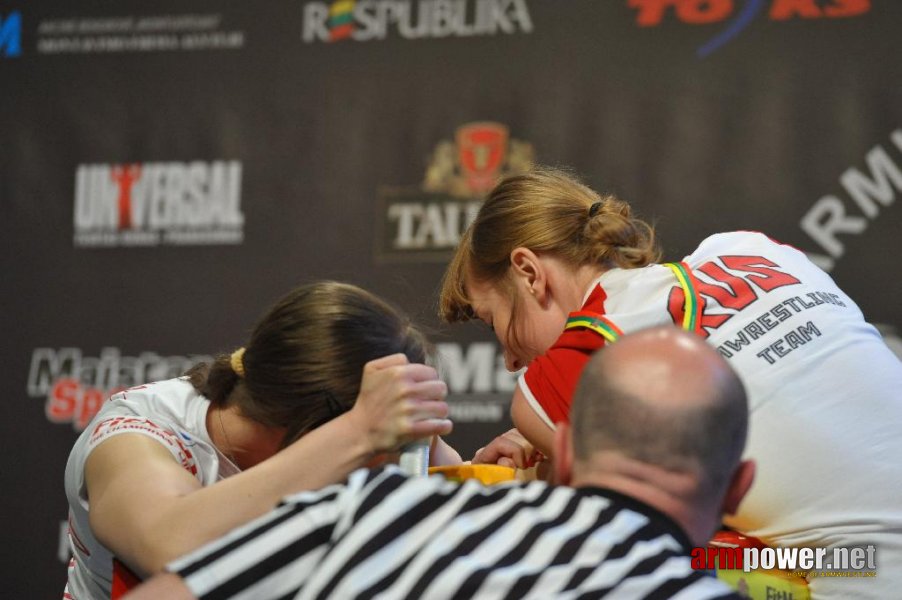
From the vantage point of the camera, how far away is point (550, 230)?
77.5 inches

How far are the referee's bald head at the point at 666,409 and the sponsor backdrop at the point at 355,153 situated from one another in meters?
2.20

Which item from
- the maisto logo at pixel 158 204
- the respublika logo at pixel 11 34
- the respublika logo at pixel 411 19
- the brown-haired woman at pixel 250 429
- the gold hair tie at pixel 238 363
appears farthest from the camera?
the respublika logo at pixel 11 34

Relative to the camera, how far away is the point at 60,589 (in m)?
3.44

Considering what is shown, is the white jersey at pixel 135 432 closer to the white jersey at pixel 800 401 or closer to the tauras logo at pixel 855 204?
the white jersey at pixel 800 401

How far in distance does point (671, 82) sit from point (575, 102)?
11.4 inches


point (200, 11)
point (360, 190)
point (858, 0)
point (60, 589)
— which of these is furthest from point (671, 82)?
point (60, 589)

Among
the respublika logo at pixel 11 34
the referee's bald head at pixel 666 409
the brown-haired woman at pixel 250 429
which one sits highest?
the respublika logo at pixel 11 34

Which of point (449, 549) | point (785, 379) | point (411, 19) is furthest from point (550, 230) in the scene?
point (411, 19)

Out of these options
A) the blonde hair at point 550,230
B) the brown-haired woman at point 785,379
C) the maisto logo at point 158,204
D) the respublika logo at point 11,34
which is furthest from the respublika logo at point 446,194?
the brown-haired woman at point 785,379

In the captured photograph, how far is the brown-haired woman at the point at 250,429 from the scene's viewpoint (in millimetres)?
1411

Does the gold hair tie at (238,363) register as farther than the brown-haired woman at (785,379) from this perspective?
Yes

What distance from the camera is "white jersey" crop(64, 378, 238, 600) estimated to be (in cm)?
164

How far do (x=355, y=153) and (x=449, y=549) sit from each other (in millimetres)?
2598

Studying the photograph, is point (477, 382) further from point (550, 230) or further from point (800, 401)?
point (800, 401)
